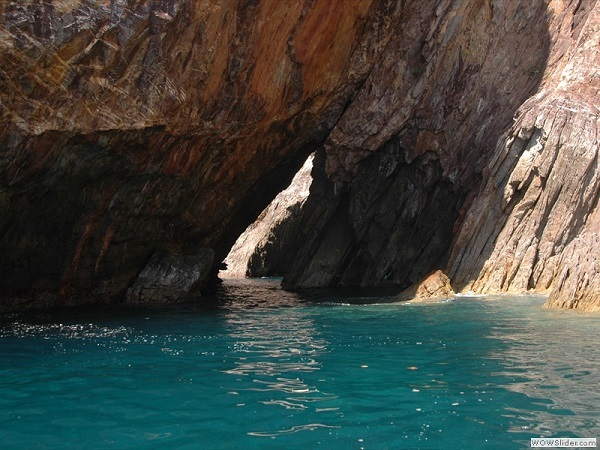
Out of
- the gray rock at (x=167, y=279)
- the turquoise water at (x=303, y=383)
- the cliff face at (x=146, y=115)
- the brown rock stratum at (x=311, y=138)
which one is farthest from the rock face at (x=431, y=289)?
the gray rock at (x=167, y=279)

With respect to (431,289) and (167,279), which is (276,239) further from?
(431,289)

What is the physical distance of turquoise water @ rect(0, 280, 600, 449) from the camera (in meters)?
6.73

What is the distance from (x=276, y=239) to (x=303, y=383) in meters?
42.1

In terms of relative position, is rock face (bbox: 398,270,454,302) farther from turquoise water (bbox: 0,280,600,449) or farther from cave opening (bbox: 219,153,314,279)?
cave opening (bbox: 219,153,314,279)

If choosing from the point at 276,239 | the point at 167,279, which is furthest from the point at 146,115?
the point at 276,239

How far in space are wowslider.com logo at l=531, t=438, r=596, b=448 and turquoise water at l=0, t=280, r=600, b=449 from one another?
6.6 inches

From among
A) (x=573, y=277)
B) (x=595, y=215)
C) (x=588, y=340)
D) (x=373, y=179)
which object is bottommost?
(x=588, y=340)

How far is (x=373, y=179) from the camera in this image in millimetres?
32938

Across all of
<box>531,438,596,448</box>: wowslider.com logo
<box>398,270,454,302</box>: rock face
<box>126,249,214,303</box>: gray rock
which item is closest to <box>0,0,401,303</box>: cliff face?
<box>126,249,214,303</box>: gray rock

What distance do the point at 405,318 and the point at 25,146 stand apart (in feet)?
39.3

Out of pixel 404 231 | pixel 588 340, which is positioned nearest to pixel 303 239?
pixel 404 231

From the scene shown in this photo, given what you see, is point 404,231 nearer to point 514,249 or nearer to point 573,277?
point 514,249

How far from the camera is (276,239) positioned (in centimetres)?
5109

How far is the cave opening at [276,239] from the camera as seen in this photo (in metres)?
50.2
